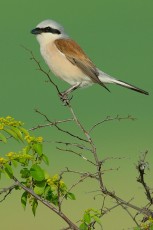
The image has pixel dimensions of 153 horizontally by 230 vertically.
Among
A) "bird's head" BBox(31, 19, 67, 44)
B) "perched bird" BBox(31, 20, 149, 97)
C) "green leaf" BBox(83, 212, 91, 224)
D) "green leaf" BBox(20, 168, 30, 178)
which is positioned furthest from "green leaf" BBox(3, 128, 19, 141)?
"perched bird" BBox(31, 20, 149, 97)

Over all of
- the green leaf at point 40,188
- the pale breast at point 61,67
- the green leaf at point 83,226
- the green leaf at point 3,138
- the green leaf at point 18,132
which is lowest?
the green leaf at point 83,226

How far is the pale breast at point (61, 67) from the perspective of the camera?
4.96 meters

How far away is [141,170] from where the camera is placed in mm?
2084

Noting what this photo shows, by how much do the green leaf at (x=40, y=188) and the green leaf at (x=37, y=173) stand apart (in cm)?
5

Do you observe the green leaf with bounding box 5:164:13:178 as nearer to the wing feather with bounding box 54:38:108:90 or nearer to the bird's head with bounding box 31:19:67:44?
the bird's head with bounding box 31:19:67:44

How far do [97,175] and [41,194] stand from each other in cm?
21

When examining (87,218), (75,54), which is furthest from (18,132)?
(75,54)

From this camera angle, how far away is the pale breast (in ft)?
16.3

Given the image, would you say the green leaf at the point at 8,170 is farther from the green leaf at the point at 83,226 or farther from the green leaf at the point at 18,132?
the green leaf at the point at 83,226

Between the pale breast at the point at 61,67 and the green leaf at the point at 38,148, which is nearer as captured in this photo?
the green leaf at the point at 38,148

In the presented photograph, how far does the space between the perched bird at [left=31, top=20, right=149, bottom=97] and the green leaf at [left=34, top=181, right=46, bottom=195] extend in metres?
2.65

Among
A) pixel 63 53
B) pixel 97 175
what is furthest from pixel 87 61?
pixel 97 175

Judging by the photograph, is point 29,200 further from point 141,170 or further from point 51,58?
point 51,58

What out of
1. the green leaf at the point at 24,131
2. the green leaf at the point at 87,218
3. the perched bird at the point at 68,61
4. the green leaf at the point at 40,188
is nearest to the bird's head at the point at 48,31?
the perched bird at the point at 68,61
